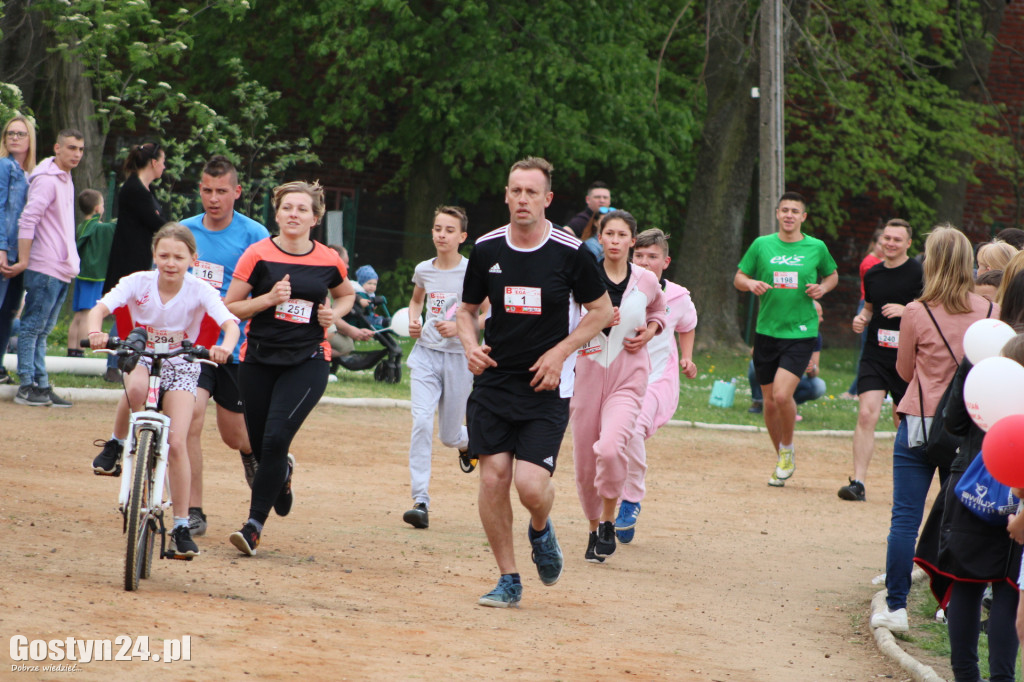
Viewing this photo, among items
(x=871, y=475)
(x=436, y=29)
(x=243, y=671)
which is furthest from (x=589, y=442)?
(x=436, y=29)

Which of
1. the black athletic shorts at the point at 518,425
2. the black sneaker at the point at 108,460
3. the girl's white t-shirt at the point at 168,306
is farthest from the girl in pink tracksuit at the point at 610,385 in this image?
the black sneaker at the point at 108,460

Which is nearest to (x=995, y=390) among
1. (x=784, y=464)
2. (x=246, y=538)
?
(x=246, y=538)

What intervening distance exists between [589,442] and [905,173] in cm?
2296

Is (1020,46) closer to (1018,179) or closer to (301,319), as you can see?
(1018,179)

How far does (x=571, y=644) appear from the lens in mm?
6016

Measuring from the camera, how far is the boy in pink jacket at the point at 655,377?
858 centimetres

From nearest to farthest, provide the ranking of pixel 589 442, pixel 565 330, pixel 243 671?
pixel 243 671 < pixel 565 330 < pixel 589 442

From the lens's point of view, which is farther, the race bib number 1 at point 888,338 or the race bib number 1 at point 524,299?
the race bib number 1 at point 888,338

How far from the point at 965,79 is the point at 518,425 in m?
26.7

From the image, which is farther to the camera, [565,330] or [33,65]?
[33,65]

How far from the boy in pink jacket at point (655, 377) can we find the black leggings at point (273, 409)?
2175mm

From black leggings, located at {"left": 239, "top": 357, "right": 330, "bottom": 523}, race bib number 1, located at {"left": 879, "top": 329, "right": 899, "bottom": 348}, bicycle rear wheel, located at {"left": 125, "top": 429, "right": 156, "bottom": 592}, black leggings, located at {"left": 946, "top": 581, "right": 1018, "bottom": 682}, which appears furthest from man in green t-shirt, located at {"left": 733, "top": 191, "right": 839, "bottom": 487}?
bicycle rear wheel, located at {"left": 125, "top": 429, "right": 156, "bottom": 592}

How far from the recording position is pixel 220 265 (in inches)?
311

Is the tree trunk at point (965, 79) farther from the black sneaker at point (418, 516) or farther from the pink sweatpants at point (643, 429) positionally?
the black sneaker at point (418, 516)
